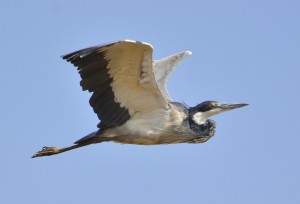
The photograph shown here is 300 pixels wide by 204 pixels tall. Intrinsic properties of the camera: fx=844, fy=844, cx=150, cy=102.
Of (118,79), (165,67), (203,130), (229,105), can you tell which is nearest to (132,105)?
(118,79)

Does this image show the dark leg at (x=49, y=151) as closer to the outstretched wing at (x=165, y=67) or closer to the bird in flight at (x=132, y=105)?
the bird in flight at (x=132, y=105)

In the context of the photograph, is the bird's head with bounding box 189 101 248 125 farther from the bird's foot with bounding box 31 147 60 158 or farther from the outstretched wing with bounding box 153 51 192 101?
the bird's foot with bounding box 31 147 60 158

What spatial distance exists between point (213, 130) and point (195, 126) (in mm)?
346

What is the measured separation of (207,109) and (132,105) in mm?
1425

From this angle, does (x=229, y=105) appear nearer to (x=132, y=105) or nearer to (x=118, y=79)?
(x=132, y=105)

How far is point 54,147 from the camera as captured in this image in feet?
45.5

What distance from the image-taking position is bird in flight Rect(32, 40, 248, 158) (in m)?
11.9

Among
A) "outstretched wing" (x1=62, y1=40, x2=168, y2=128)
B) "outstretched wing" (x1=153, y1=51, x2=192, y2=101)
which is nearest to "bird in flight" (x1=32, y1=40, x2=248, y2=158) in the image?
"outstretched wing" (x1=62, y1=40, x2=168, y2=128)

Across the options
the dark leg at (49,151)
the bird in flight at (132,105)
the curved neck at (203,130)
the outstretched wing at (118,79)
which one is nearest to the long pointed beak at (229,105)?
the bird in flight at (132,105)

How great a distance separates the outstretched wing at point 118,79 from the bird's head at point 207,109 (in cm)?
73

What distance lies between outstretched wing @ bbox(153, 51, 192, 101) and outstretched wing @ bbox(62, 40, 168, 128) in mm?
1895

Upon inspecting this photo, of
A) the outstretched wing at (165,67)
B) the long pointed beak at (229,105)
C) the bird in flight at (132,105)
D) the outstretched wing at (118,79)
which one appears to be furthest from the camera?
the outstretched wing at (165,67)

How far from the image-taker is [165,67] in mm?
15656

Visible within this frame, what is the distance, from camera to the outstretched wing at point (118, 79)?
11711 mm
